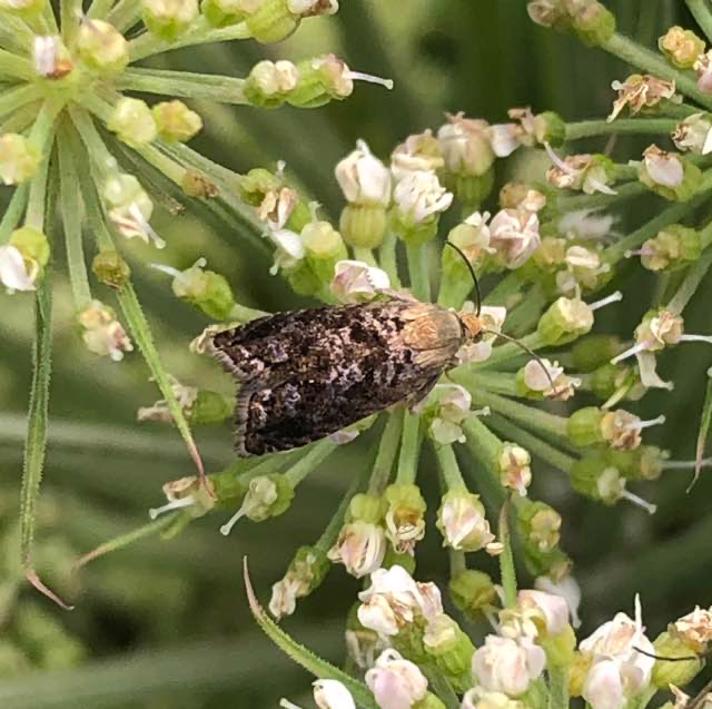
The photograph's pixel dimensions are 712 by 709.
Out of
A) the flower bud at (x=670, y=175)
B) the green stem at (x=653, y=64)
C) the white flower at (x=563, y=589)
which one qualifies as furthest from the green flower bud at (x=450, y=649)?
the green stem at (x=653, y=64)

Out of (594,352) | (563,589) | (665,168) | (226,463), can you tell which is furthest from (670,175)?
(226,463)

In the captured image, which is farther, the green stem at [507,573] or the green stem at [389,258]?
the green stem at [389,258]

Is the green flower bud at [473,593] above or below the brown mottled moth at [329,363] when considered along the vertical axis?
below

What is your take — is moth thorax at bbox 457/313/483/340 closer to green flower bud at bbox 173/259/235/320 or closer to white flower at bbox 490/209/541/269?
white flower at bbox 490/209/541/269

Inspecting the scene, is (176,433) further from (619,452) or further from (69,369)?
(619,452)

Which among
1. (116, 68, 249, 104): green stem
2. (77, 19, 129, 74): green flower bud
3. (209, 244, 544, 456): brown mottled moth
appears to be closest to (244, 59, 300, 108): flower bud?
(116, 68, 249, 104): green stem

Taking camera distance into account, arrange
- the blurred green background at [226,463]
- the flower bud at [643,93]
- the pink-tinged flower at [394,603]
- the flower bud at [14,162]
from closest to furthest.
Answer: the flower bud at [14,162] < the pink-tinged flower at [394,603] < the flower bud at [643,93] < the blurred green background at [226,463]

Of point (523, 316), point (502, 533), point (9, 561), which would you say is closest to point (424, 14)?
point (9, 561)

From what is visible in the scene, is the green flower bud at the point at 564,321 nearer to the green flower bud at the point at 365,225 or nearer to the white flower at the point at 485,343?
the white flower at the point at 485,343
